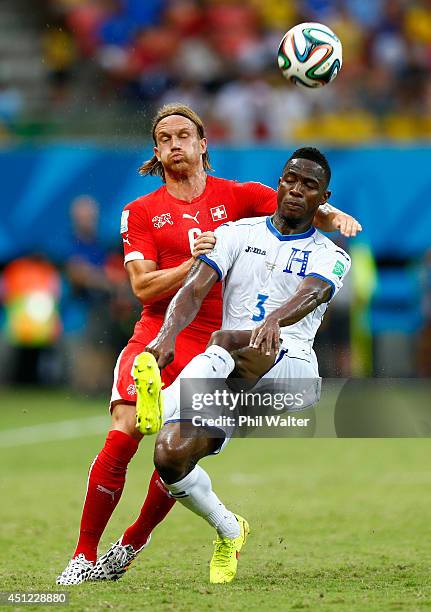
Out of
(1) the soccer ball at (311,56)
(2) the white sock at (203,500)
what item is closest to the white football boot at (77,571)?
(2) the white sock at (203,500)

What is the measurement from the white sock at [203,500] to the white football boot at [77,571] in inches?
24.8

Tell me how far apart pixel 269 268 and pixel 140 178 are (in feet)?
31.6

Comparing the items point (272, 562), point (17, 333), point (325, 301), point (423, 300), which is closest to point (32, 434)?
point (17, 333)

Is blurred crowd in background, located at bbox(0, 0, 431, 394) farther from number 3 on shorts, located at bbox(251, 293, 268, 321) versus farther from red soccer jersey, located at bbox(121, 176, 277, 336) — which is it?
number 3 on shorts, located at bbox(251, 293, 268, 321)

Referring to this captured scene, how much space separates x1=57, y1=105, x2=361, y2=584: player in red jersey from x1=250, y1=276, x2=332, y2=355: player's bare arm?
0.55 meters

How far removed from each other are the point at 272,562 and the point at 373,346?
905 centimetres

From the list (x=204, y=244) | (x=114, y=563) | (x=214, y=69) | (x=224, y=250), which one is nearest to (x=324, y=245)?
(x=224, y=250)

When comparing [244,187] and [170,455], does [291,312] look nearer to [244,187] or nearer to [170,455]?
[170,455]

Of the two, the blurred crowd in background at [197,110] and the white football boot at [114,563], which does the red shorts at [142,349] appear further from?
the blurred crowd in background at [197,110]

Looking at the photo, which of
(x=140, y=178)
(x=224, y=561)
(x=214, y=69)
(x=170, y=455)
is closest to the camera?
(x=170, y=455)

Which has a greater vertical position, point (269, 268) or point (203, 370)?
point (269, 268)

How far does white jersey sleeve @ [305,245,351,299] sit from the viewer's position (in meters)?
6.27

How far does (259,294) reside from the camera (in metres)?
6.45

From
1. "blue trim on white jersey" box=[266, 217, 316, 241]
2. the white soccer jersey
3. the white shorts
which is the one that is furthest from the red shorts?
"blue trim on white jersey" box=[266, 217, 316, 241]
